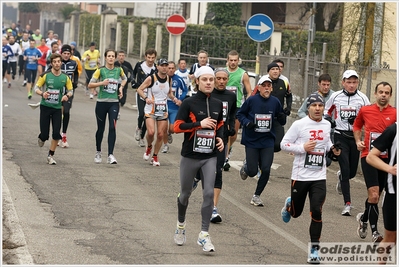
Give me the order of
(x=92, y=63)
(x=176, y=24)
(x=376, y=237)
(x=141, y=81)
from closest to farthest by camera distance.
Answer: (x=376, y=237)
(x=141, y=81)
(x=176, y=24)
(x=92, y=63)

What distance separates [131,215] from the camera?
10.7 meters

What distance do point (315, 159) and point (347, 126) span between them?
2497 mm

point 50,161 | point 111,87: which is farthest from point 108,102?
point 50,161

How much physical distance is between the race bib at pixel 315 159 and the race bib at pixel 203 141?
984mm

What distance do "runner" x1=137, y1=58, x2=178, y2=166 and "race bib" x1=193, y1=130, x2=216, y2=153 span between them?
590 centimetres

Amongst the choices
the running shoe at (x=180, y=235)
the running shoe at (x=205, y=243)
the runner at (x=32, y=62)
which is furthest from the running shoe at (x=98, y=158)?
the runner at (x=32, y=62)

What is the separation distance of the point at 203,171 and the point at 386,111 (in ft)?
7.97

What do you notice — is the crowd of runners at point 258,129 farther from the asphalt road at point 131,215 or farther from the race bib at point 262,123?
the asphalt road at point 131,215

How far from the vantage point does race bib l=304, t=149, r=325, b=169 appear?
9156 mm

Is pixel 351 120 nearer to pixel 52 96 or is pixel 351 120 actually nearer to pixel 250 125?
pixel 250 125

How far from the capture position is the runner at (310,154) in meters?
9.09

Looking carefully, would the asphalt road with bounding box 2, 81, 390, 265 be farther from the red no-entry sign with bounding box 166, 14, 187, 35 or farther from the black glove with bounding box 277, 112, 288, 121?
the red no-entry sign with bounding box 166, 14, 187, 35

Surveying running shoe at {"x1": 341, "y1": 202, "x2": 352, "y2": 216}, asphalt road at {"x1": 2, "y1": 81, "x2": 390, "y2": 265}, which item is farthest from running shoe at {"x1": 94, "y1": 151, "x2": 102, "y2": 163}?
running shoe at {"x1": 341, "y1": 202, "x2": 352, "y2": 216}

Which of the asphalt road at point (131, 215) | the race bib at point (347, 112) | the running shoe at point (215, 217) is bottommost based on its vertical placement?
the asphalt road at point (131, 215)
